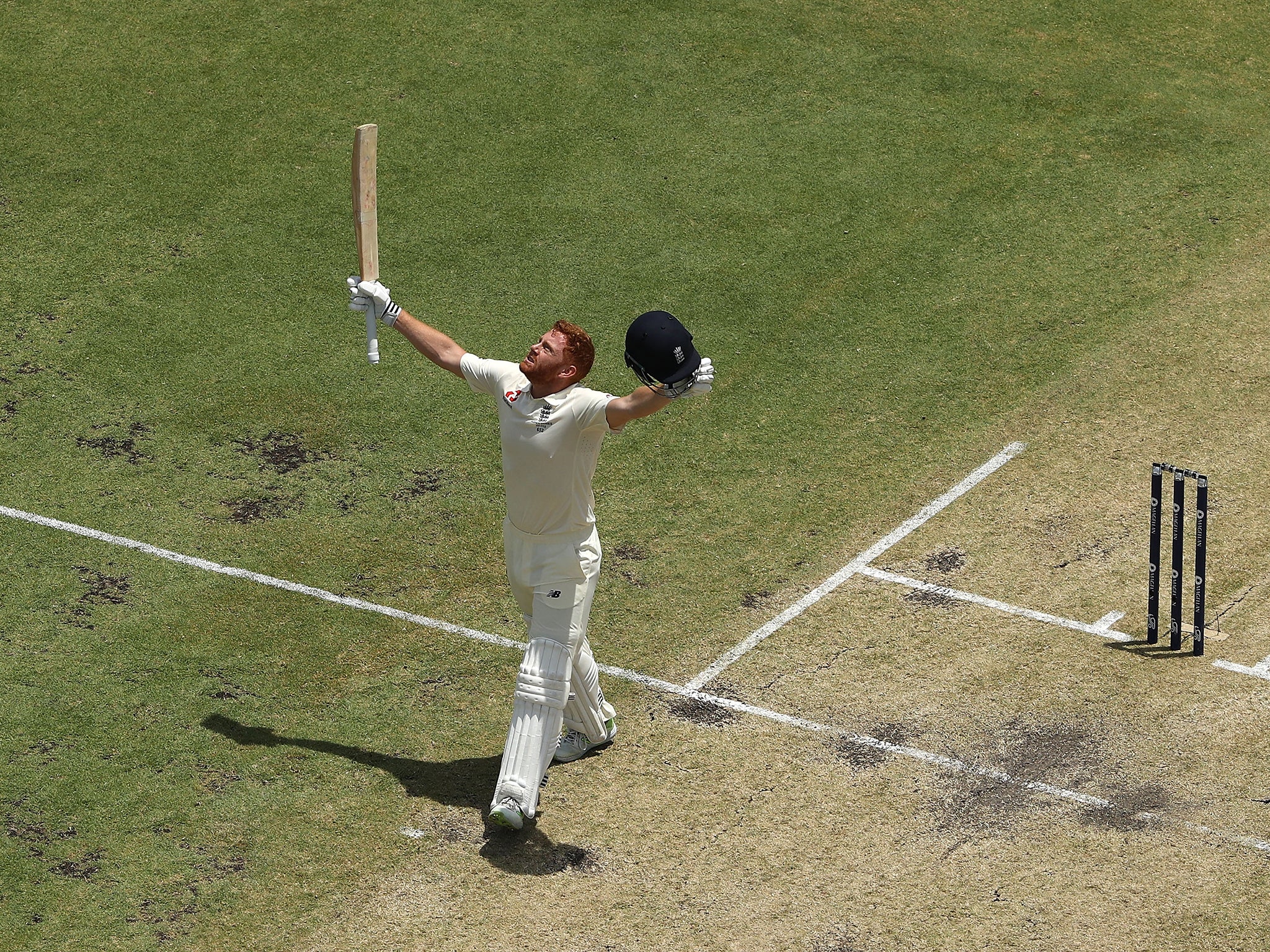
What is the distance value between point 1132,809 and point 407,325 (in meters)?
5.02

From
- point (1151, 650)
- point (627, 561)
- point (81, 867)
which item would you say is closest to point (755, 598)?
point (627, 561)

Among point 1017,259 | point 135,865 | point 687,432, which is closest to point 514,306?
point 687,432

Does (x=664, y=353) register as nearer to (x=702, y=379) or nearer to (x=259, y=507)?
(x=702, y=379)

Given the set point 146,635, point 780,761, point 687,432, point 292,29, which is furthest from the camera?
point 292,29

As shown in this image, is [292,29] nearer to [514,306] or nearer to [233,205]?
[233,205]

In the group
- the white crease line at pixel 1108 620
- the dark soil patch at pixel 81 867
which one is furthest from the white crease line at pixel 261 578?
the white crease line at pixel 1108 620

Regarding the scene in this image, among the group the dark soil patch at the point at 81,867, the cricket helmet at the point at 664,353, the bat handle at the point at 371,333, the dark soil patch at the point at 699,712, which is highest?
the cricket helmet at the point at 664,353

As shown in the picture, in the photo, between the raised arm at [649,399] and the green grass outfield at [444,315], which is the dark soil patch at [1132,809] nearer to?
the green grass outfield at [444,315]

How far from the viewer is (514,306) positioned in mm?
14992

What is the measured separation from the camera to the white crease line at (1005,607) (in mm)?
11211

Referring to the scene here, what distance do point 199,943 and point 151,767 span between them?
1.55 m

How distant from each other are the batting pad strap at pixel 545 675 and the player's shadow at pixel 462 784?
0.77m

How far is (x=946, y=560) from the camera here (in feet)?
39.5

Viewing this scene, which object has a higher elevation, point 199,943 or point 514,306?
point 514,306
